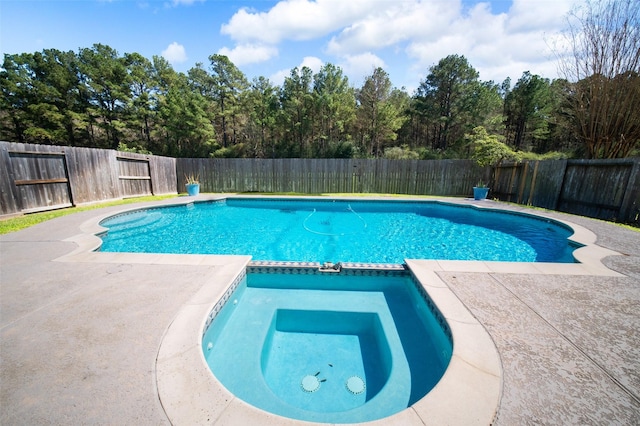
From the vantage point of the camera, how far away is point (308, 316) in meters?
2.98

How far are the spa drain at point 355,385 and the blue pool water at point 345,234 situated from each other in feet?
8.74

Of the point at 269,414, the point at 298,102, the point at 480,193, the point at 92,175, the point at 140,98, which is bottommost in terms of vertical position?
the point at 269,414

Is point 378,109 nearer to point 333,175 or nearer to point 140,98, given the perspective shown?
point 333,175

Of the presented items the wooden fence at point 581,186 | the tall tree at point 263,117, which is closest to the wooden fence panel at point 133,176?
the tall tree at point 263,117

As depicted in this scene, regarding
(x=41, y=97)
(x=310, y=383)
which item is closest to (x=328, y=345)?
(x=310, y=383)

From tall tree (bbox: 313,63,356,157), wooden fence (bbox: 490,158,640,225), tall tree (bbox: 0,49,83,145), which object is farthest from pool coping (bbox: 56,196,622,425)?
tall tree (bbox: 0,49,83,145)

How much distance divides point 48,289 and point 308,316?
9.12 feet

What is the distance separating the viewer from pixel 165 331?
6.25 feet

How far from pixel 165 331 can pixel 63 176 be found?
8482mm

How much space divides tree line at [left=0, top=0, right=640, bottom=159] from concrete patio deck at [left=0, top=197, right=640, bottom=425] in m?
16.5

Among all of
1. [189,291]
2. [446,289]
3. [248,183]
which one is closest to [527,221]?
[446,289]

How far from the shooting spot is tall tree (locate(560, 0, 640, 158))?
27.7ft

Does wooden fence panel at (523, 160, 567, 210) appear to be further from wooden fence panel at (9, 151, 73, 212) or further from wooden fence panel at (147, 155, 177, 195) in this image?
wooden fence panel at (9, 151, 73, 212)

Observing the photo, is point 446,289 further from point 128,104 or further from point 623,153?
point 128,104
